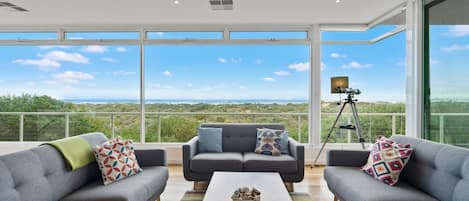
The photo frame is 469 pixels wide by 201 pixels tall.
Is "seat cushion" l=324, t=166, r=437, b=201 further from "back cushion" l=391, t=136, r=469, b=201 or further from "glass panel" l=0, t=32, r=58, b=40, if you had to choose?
"glass panel" l=0, t=32, r=58, b=40

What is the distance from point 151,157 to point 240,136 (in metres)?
1.43

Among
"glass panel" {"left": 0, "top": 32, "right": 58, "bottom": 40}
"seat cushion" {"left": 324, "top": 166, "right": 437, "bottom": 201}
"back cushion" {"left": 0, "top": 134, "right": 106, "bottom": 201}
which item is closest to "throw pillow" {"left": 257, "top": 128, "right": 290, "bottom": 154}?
"seat cushion" {"left": 324, "top": 166, "right": 437, "bottom": 201}

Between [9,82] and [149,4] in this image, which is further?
[9,82]

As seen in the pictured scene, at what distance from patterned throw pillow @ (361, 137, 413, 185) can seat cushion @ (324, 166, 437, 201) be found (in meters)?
0.06

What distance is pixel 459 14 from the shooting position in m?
3.18

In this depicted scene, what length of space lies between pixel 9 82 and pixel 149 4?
356 centimetres

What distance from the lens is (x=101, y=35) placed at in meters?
5.38

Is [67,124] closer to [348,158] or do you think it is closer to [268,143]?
[268,143]

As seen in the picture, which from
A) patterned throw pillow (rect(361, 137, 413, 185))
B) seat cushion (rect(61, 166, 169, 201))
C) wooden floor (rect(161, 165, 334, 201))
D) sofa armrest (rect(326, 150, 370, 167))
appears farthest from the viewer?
wooden floor (rect(161, 165, 334, 201))

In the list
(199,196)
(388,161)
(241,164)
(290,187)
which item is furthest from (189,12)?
(388,161)

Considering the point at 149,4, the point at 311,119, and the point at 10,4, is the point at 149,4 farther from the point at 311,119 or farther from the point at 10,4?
the point at 311,119

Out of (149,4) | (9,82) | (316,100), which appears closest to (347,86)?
(316,100)

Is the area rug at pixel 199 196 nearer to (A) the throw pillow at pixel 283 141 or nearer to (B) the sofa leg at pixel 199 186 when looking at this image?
(B) the sofa leg at pixel 199 186

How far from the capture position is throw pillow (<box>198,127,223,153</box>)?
162 inches
